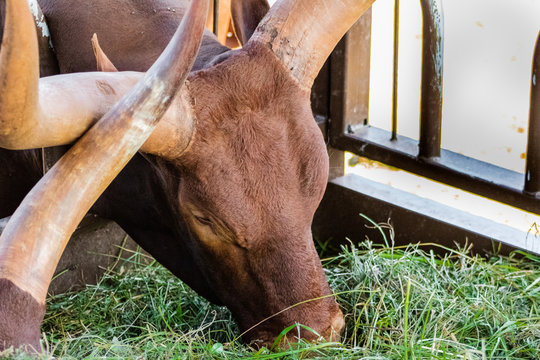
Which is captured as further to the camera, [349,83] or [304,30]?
[349,83]

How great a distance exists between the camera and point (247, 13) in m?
3.14

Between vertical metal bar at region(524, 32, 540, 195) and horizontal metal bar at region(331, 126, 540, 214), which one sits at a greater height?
vertical metal bar at region(524, 32, 540, 195)

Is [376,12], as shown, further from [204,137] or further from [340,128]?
[204,137]

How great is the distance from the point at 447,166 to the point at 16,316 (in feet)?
7.74

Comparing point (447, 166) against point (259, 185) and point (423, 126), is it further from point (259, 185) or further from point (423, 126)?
point (259, 185)

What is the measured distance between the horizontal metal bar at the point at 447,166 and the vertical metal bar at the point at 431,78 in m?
0.07

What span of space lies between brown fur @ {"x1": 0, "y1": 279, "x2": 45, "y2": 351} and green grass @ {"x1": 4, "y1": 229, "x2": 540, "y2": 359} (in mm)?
351

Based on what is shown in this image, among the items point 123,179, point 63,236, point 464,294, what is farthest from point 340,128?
point 63,236

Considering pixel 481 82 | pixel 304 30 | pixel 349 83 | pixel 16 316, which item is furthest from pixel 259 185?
pixel 481 82

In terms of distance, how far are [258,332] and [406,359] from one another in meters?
0.47

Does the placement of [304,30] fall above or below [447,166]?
above

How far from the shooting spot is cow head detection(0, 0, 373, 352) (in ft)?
8.73

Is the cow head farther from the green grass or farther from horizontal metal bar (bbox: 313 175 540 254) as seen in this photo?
horizontal metal bar (bbox: 313 175 540 254)

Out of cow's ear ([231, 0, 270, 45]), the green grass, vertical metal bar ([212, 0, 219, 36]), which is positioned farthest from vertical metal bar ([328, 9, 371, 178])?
cow's ear ([231, 0, 270, 45])
